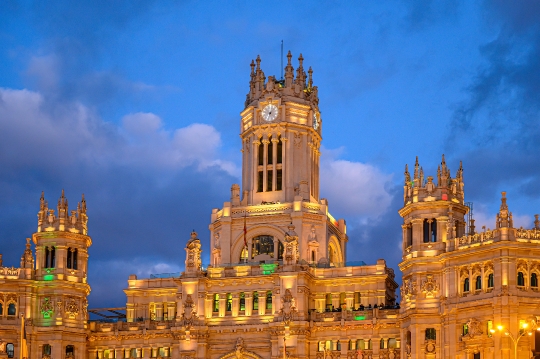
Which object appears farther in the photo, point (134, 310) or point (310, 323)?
point (134, 310)

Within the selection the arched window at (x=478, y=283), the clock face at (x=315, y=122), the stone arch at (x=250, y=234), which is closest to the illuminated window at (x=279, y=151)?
the clock face at (x=315, y=122)

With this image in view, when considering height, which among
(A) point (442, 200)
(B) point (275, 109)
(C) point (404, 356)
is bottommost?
(C) point (404, 356)

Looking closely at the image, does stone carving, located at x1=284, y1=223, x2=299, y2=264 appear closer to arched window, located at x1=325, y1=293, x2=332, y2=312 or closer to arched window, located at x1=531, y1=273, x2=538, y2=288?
arched window, located at x1=325, y1=293, x2=332, y2=312

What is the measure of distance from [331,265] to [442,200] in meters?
25.8

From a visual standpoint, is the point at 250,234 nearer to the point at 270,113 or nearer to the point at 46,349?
the point at 270,113

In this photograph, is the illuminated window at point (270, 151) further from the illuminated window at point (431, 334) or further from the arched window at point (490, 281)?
the arched window at point (490, 281)

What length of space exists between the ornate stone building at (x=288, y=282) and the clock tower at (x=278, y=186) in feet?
0.67

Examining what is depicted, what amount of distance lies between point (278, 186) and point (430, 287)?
3464cm

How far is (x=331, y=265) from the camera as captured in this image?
16875 cm

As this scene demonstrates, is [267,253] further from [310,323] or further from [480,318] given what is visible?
[480,318]

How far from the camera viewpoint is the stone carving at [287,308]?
155 metres

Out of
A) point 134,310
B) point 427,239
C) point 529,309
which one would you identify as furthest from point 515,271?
point 134,310

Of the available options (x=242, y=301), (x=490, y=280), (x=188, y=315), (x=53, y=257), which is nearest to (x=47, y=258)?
(x=53, y=257)

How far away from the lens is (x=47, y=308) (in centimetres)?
16225
